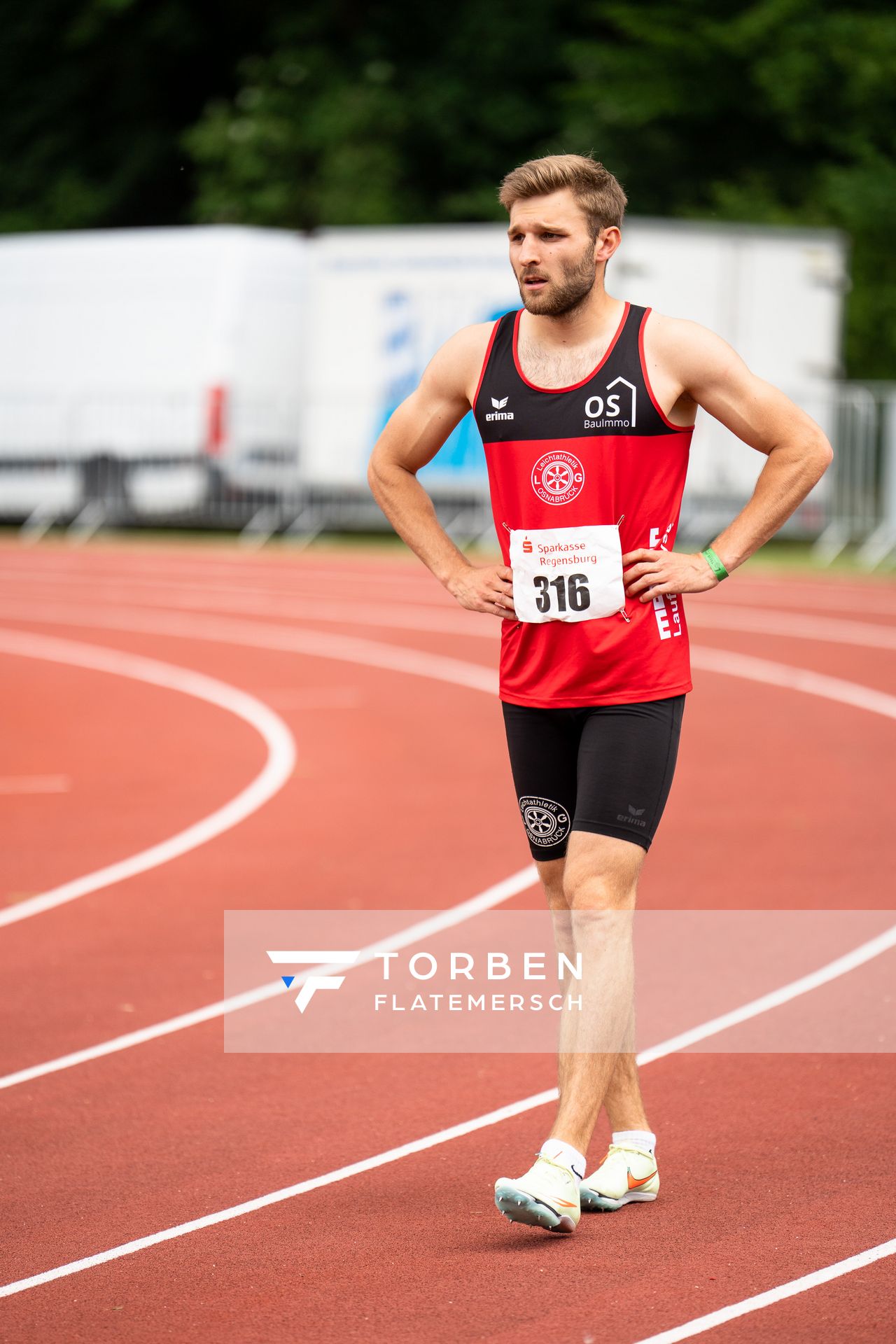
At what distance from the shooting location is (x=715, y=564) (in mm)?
4484

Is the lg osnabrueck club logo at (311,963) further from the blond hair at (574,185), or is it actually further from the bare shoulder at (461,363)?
the blond hair at (574,185)

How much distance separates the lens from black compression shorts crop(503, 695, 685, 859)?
4.39 metres

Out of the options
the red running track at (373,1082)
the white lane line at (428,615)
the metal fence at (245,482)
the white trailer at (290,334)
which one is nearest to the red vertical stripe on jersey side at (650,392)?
the red running track at (373,1082)

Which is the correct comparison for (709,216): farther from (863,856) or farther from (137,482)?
(863,856)

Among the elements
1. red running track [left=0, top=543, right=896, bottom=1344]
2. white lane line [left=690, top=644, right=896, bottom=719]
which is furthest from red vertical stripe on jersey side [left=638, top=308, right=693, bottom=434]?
white lane line [left=690, top=644, right=896, bottom=719]

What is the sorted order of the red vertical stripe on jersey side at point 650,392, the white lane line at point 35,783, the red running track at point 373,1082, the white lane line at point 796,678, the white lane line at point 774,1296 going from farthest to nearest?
the white lane line at point 796,678 → the white lane line at point 35,783 → the red vertical stripe on jersey side at point 650,392 → the red running track at point 373,1082 → the white lane line at point 774,1296

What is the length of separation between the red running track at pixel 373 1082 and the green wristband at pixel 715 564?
1.41 metres

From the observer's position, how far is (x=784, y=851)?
28.2 feet

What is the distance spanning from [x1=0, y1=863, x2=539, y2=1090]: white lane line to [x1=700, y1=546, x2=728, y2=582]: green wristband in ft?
8.17

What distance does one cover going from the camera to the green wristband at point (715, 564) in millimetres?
4473

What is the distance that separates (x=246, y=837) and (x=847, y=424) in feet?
48.0

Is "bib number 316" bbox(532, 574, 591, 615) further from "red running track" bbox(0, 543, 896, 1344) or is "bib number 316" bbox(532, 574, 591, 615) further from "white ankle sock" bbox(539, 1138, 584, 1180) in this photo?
"red running track" bbox(0, 543, 896, 1344)

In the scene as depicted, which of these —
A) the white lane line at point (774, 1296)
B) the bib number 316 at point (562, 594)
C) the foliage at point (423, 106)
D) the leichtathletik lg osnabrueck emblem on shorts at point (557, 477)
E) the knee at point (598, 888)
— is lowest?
the white lane line at point (774, 1296)

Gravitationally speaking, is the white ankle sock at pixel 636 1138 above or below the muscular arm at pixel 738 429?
below
